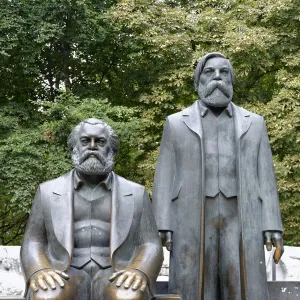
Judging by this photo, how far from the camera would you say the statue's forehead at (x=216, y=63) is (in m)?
5.57

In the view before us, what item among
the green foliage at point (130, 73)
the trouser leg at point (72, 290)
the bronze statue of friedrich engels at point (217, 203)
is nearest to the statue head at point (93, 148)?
the trouser leg at point (72, 290)

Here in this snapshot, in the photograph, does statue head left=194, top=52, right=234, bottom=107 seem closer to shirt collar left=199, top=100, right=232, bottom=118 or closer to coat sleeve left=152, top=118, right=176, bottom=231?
shirt collar left=199, top=100, right=232, bottom=118

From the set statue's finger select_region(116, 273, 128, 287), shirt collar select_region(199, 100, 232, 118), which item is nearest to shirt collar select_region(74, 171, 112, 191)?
statue's finger select_region(116, 273, 128, 287)

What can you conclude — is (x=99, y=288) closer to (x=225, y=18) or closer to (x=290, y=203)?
(x=290, y=203)

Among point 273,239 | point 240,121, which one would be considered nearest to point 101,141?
point 240,121

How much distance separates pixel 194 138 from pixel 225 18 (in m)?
10.1

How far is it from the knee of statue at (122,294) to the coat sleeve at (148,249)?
0.70 ft

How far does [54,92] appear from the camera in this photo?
16.7 m

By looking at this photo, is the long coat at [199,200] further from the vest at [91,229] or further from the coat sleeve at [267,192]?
the vest at [91,229]

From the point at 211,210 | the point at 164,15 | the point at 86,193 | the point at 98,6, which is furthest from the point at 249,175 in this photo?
Answer: the point at 98,6

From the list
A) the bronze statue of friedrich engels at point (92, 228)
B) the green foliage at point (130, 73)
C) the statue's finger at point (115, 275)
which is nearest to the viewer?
the statue's finger at point (115, 275)

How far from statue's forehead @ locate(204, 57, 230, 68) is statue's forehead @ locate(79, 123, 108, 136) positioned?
1303 millimetres

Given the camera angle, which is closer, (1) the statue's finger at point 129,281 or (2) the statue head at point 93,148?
(1) the statue's finger at point 129,281

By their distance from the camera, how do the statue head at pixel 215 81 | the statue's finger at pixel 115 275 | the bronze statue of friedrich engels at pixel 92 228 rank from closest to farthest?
1. the statue's finger at pixel 115 275
2. the bronze statue of friedrich engels at pixel 92 228
3. the statue head at pixel 215 81
